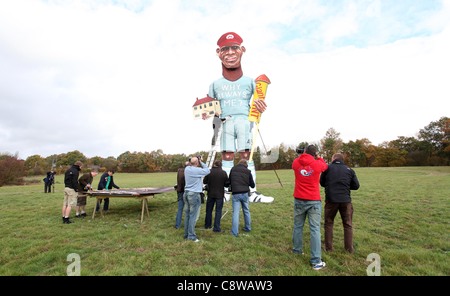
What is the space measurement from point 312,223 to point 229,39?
8800mm

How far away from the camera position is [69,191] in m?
8.09

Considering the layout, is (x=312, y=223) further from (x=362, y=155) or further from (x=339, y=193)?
(x=362, y=155)

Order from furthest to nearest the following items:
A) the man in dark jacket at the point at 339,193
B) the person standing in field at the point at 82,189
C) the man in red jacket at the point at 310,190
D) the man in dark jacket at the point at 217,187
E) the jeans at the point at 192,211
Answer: the person standing in field at the point at 82,189 → the man in dark jacket at the point at 217,187 → the jeans at the point at 192,211 → the man in dark jacket at the point at 339,193 → the man in red jacket at the point at 310,190

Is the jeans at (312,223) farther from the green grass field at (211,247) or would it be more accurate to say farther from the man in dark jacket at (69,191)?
the man in dark jacket at (69,191)

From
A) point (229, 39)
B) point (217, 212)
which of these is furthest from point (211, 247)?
point (229, 39)

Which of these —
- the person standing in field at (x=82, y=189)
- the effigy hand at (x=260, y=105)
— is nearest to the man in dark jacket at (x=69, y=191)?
the person standing in field at (x=82, y=189)

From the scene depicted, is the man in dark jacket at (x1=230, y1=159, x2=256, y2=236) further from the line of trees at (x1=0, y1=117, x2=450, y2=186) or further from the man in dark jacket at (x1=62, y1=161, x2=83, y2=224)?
the line of trees at (x1=0, y1=117, x2=450, y2=186)

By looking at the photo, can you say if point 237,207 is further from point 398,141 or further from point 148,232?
point 398,141

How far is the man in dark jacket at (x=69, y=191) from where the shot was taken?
809 cm

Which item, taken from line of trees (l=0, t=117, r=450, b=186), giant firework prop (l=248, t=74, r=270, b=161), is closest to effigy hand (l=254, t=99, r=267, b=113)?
giant firework prop (l=248, t=74, r=270, b=161)

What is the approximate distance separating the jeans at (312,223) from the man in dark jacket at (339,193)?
58 centimetres

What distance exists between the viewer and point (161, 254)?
5.14 meters

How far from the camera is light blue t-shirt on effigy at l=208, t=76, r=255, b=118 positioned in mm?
10961
